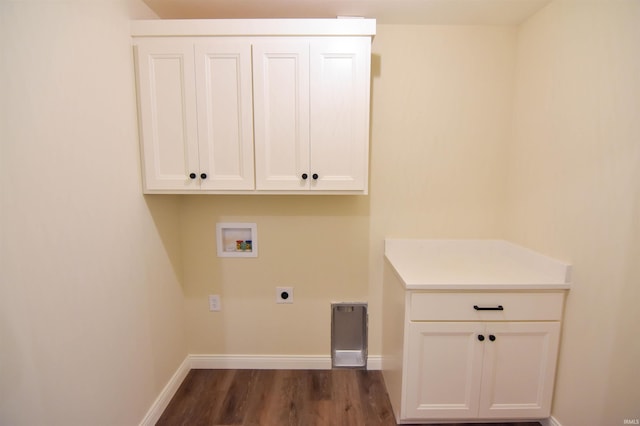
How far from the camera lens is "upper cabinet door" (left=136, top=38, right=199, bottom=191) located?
1429mm

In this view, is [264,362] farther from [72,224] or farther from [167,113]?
[167,113]

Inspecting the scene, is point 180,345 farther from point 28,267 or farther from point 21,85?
point 21,85

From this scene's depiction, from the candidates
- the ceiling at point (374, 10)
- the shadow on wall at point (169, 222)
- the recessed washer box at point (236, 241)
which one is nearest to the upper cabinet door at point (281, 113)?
the ceiling at point (374, 10)

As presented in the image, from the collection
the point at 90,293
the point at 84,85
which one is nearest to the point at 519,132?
the point at 84,85

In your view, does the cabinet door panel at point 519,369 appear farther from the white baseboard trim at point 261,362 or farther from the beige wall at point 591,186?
the white baseboard trim at point 261,362

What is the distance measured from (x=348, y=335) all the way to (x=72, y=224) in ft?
5.59

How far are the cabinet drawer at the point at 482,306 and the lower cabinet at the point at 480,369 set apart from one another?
0.13ft

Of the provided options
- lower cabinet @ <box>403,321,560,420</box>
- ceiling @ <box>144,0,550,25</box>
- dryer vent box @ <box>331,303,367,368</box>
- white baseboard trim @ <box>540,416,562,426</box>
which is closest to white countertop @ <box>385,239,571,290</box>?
lower cabinet @ <box>403,321,560,420</box>

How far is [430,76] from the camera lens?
176cm

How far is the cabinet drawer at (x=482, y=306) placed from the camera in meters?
1.38

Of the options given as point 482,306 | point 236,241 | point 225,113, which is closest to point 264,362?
point 236,241

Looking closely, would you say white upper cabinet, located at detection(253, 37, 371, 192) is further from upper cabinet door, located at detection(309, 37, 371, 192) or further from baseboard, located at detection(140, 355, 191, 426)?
baseboard, located at detection(140, 355, 191, 426)

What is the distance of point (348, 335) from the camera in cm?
202

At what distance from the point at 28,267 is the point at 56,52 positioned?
2.50 feet
